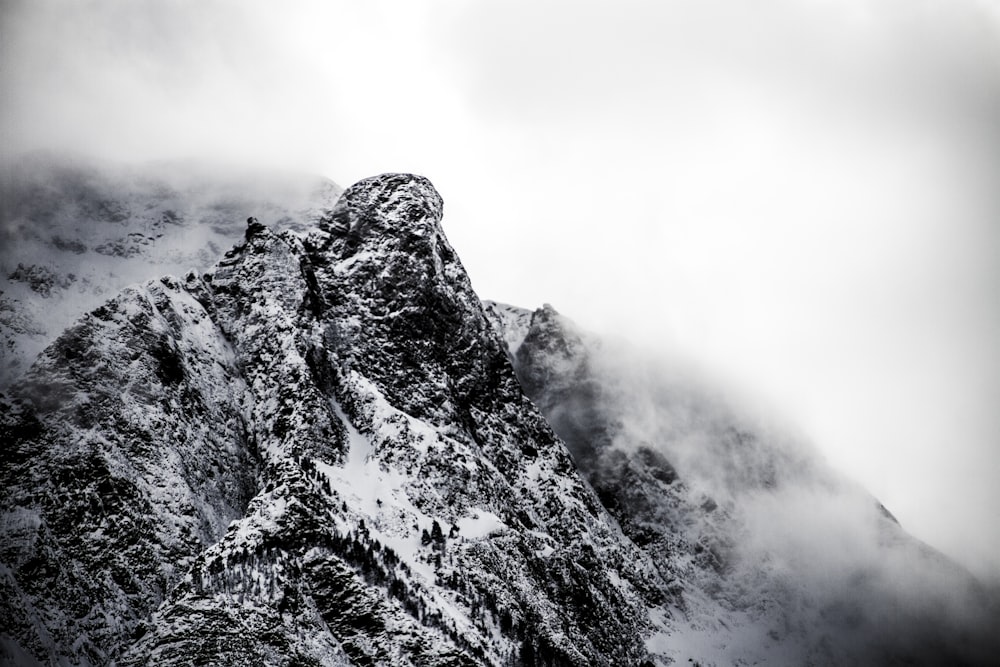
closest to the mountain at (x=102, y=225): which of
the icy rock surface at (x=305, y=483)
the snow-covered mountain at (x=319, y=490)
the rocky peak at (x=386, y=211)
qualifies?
the snow-covered mountain at (x=319, y=490)

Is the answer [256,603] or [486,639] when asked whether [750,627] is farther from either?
[256,603]

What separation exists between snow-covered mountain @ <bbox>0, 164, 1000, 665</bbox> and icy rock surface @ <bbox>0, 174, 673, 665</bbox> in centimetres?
30

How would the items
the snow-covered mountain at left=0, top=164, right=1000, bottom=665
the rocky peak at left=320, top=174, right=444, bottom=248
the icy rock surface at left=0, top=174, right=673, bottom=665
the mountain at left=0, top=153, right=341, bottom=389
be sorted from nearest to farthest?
the icy rock surface at left=0, top=174, right=673, bottom=665, the snow-covered mountain at left=0, top=164, right=1000, bottom=665, the mountain at left=0, top=153, right=341, bottom=389, the rocky peak at left=320, top=174, right=444, bottom=248

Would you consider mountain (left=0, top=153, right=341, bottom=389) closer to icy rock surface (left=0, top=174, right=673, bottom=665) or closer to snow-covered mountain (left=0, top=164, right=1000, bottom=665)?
snow-covered mountain (left=0, top=164, right=1000, bottom=665)

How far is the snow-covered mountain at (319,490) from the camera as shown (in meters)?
92.1

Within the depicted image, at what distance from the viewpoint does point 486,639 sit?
109 metres

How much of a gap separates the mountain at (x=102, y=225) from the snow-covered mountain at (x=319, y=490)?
15.5m

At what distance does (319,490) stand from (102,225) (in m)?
87.2

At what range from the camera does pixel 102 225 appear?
163750 millimetres

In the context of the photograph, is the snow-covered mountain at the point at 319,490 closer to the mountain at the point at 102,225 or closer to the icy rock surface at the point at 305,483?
the icy rock surface at the point at 305,483

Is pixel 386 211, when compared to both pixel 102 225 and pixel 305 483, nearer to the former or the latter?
pixel 102 225

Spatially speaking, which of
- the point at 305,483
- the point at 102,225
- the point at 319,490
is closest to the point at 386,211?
the point at 102,225

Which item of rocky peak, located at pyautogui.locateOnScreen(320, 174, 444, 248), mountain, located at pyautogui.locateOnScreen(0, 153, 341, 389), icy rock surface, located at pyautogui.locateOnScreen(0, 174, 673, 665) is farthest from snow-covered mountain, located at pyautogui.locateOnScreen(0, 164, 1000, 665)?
mountain, located at pyautogui.locateOnScreen(0, 153, 341, 389)

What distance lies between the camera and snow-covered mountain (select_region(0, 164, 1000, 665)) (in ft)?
302
